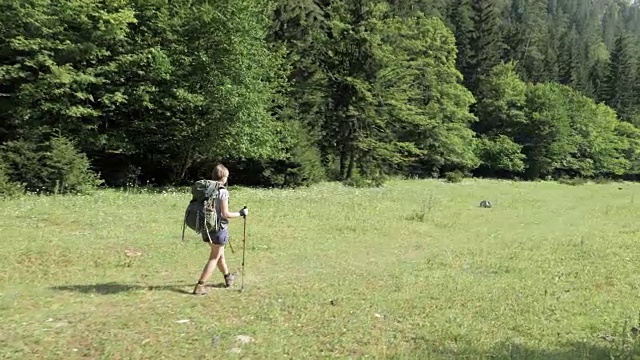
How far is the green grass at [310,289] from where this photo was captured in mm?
7363

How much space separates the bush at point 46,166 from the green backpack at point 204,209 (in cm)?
1471

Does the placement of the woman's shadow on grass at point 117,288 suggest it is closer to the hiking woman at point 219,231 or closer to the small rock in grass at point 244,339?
the hiking woman at point 219,231

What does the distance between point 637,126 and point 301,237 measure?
81412mm

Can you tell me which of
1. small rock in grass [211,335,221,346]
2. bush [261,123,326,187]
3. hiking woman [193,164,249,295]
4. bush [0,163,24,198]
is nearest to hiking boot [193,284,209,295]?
hiking woman [193,164,249,295]

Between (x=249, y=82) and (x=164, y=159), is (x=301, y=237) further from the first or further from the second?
(x=164, y=159)

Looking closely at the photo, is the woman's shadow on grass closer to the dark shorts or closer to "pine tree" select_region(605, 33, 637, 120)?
the dark shorts

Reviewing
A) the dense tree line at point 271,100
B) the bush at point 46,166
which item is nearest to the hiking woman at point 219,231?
the dense tree line at point 271,100

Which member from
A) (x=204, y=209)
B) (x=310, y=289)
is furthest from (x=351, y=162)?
(x=204, y=209)

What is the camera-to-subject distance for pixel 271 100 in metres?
33.5

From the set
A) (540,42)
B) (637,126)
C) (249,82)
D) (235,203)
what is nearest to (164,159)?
(249,82)

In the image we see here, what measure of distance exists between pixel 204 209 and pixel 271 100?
24.9m

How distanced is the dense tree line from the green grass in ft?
24.4

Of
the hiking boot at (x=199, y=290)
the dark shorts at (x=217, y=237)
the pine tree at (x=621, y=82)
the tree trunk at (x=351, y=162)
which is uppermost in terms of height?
the pine tree at (x=621, y=82)

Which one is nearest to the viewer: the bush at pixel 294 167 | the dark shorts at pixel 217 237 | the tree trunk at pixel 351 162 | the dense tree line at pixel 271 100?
the dark shorts at pixel 217 237
